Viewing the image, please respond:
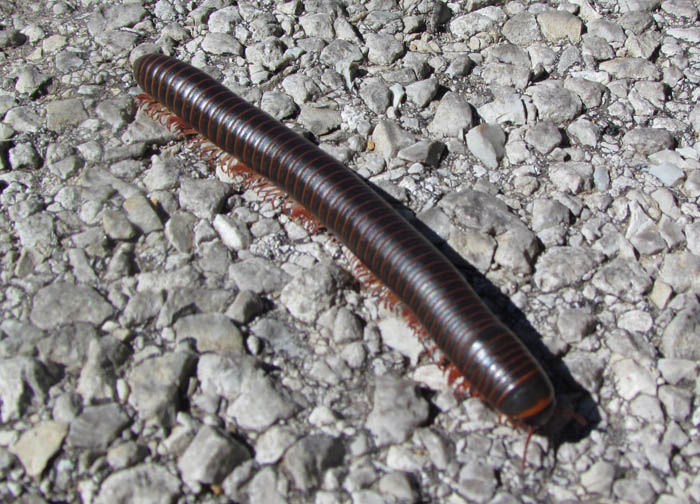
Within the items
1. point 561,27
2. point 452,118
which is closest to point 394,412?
point 452,118

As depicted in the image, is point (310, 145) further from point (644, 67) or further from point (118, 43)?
point (644, 67)

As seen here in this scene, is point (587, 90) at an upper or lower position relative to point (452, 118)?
upper

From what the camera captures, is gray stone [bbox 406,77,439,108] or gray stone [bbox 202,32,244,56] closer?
gray stone [bbox 406,77,439,108]

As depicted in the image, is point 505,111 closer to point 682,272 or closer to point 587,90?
point 587,90

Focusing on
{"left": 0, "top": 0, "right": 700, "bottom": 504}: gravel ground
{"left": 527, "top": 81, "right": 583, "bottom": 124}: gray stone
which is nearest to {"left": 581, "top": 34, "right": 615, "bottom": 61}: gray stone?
{"left": 0, "top": 0, "right": 700, "bottom": 504}: gravel ground

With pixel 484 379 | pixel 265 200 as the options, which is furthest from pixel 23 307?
pixel 484 379

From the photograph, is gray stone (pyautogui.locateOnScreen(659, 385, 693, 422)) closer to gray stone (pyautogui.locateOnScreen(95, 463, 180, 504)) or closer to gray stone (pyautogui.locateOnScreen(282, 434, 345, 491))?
gray stone (pyautogui.locateOnScreen(282, 434, 345, 491))
